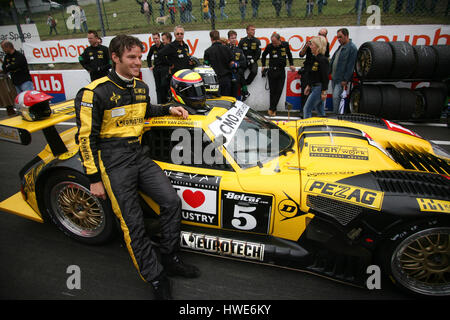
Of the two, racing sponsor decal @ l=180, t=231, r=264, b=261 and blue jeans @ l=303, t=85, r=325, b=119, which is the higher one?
blue jeans @ l=303, t=85, r=325, b=119

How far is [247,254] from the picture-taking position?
2572 mm

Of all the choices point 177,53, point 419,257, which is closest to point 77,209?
point 419,257

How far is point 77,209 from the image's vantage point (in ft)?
9.80

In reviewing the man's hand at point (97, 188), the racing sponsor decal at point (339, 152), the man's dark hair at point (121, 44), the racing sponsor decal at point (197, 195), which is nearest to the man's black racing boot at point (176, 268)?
the racing sponsor decal at point (197, 195)

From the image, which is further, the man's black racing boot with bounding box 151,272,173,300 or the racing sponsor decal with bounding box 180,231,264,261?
the racing sponsor decal with bounding box 180,231,264,261

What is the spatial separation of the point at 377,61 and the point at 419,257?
4723 millimetres

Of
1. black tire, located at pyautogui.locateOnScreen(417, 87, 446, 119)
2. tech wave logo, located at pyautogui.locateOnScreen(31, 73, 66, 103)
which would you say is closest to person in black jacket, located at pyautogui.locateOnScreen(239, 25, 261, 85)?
black tire, located at pyautogui.locateOnScreen(417, 87, 446, 119)

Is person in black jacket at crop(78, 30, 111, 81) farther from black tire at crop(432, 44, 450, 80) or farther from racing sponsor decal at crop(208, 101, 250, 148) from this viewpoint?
black tire at crop(432, 44, 450, 80)

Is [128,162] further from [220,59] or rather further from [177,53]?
[177,53]

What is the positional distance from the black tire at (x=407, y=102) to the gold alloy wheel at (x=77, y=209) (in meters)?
6.13

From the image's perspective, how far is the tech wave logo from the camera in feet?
28.0

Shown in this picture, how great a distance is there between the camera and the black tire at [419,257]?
84.7 inches

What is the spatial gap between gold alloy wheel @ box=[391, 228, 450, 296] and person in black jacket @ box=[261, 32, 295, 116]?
5.14 metres

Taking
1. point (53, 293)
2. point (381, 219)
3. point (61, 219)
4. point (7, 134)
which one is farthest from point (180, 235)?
point (7, 134)
